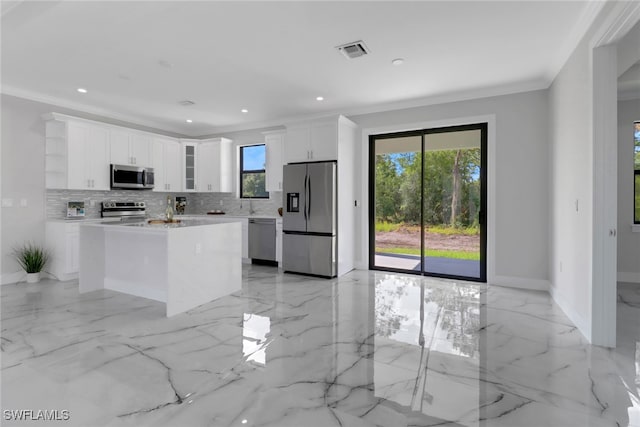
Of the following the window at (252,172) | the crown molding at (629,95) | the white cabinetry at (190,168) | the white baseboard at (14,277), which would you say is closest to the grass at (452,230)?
the crown molding at (629,95)

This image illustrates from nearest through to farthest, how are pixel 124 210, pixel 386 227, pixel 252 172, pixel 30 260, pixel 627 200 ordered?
pixel 30 260 → pixel 627 200 → pixel 386 227 → pixel 124 210 → pixel 252 172

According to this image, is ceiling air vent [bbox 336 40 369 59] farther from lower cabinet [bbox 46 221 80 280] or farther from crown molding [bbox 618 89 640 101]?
lower cabinet [bbox 46 221 80 280]

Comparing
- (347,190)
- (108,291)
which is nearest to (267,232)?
(347,190)

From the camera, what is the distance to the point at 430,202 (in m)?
4.89

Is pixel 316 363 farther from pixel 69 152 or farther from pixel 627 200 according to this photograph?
pixel 627 200

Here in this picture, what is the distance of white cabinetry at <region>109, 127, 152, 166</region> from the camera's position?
207 inches

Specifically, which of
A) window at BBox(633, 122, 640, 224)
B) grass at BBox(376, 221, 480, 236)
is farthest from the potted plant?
window at BBox(633, 122, 640, 224)

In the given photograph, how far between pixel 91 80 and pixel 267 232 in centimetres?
329

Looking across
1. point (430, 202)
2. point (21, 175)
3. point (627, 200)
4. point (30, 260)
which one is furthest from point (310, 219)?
point (627, 200)

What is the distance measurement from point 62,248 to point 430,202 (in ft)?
18.0

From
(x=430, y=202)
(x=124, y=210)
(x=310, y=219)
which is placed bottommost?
(x=310, y=219)

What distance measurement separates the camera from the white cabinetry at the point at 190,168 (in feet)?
21.3

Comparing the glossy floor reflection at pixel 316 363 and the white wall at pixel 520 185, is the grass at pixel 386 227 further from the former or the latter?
the glossy floor reflection at pixel 316 363

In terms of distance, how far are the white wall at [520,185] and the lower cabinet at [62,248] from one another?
594 centimetres
